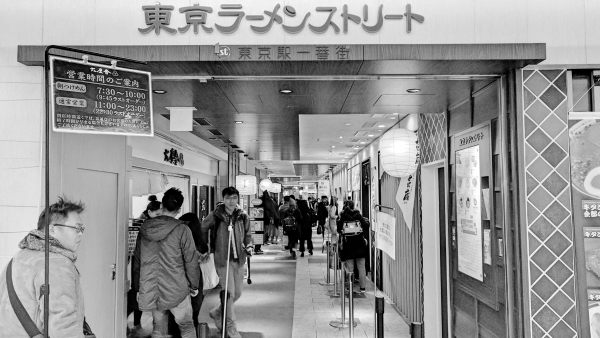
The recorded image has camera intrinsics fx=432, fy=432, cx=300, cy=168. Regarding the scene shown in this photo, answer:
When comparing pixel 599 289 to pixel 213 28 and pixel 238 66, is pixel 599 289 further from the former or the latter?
pixel 213 28

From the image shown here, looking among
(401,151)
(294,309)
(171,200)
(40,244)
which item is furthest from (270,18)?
(294,309)

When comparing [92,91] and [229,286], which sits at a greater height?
[92,91]

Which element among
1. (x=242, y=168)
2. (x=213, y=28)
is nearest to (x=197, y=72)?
(x=213, y=28)

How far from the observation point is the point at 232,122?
580cm

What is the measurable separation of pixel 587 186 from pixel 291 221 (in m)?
9.19

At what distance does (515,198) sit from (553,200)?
26 centimetres

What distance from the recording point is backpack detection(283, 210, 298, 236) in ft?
38.9

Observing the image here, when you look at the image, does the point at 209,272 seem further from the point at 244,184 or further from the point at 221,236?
the point at 244,184

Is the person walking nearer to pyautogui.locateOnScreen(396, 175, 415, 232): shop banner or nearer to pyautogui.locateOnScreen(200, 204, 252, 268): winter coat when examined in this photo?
pyautogui.locateOnScreen(396, 175, 415, 232): shop banner

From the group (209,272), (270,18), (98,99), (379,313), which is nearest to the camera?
(98,99)

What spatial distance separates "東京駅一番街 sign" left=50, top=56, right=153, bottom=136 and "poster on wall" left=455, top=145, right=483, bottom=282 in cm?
267

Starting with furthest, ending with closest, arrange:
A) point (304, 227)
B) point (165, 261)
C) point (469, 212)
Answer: point (304, 227) < point (165, 261) < point (469, 212)

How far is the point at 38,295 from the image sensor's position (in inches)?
81.4

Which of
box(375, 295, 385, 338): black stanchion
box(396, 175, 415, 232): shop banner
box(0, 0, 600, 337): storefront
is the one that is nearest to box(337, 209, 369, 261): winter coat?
box(396, 175, 415, 232): shop banner
